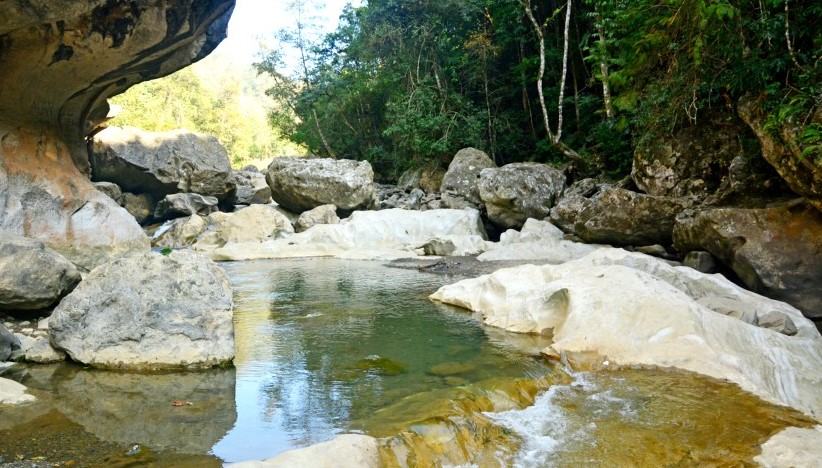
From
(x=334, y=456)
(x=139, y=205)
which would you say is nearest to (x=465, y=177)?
(x=139, y=205)

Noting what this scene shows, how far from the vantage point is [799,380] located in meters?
4.21

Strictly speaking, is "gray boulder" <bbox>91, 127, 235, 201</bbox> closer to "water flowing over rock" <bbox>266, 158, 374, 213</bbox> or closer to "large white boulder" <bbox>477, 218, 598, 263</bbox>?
"water flowing over rock" <bbox>266, 158, 374, 213</bbox>

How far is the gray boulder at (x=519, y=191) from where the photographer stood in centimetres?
1402

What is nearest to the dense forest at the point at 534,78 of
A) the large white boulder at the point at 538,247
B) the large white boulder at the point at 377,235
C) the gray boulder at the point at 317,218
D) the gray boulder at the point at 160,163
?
the large white boulder at the point at 538,247

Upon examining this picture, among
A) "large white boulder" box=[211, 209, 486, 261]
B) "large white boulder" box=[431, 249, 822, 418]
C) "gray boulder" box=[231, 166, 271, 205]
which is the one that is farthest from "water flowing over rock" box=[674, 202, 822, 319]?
"gray boulder" box=[231, 166, 271, 205]

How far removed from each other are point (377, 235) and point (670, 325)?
10828mm

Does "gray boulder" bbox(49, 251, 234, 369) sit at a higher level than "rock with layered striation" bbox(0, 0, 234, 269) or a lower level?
lower

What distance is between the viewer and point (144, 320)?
14.9 feet

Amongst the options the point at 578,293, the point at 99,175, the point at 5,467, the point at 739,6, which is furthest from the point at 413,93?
the point at 5,467

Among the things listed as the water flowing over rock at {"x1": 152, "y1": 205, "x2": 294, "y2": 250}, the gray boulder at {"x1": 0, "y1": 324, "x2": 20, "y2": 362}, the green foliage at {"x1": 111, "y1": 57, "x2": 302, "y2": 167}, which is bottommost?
the gray boulder at {"x1": 0, "y1": 324, "x2": 20, "y2": 362}

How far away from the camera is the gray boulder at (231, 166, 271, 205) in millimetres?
22359

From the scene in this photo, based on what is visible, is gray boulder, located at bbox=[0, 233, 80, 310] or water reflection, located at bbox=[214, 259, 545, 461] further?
gray boulder, located at bbox=[0, 233, 80, 310]

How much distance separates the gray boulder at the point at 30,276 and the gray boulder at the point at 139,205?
48.6 ft

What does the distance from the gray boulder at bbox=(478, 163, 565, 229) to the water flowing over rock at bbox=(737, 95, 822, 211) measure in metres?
7.02
